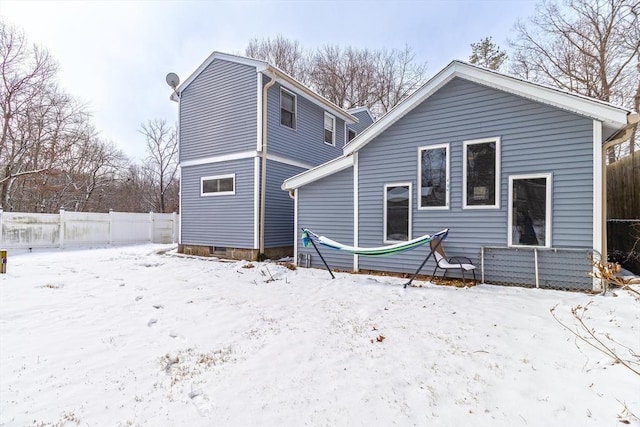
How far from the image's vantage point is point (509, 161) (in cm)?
552

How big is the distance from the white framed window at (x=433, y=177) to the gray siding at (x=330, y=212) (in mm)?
1658

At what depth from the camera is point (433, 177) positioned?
6.24 metres

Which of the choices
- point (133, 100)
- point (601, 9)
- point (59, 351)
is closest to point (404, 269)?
point (59, 351)

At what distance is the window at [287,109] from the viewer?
979cm

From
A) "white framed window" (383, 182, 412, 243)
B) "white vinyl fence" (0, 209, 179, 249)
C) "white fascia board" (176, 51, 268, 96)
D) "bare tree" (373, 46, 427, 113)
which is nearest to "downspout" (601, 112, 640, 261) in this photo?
"white framed window" (383, 182, 412, 243)

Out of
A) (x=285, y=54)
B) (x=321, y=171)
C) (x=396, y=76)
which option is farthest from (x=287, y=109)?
(x=285, y=54)

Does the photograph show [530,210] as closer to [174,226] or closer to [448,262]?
[448,262]

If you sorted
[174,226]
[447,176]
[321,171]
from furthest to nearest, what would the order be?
[174,226] < [321,171] < [447,176]

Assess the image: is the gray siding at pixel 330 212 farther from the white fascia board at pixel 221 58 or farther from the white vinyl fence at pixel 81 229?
the white vinyl fence at pixel 81 229

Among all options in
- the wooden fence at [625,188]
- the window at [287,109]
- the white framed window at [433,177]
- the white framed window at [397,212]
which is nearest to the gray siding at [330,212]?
the white framed window at [397,212]

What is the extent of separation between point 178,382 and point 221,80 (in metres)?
9.49

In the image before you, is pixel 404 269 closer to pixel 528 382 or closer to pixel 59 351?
pixel 528 382

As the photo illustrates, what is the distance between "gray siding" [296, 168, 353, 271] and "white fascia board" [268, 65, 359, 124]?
3.79 meters

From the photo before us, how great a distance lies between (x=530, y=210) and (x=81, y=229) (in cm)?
1499
